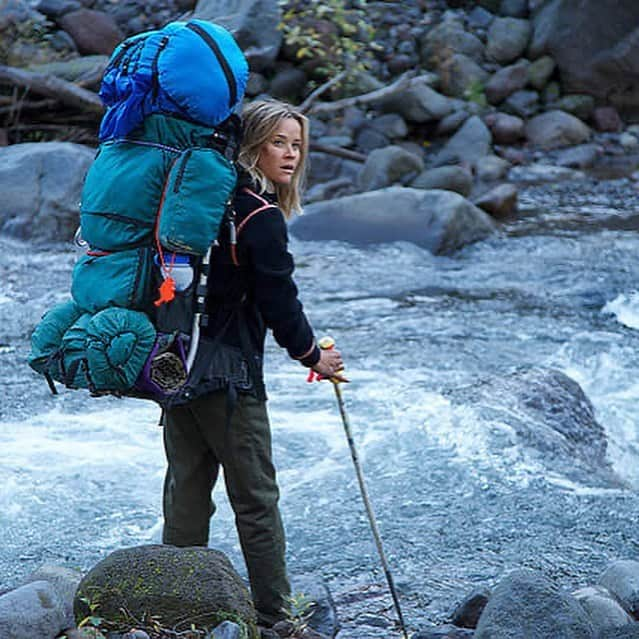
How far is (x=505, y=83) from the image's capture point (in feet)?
56.6

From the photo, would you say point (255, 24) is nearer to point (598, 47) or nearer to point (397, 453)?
point (598, 47)

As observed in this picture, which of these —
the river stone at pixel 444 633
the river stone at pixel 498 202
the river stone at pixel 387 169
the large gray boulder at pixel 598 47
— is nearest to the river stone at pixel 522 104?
the large gray boulder at pixel 598 47

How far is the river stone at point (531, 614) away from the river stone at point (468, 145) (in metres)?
12.2

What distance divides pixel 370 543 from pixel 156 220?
2173 mm

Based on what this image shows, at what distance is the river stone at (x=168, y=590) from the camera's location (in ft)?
10.0

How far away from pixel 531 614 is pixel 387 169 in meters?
10.3

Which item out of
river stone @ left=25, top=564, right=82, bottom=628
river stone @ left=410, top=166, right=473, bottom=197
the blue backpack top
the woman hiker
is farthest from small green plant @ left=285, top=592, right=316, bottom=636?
river stone @ left=410, top=166, right=473, bottom=197

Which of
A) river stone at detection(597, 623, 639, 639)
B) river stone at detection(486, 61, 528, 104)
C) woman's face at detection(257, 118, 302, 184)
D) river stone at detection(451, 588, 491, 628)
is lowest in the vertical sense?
river stone at detection(486, 61, 528, 104)

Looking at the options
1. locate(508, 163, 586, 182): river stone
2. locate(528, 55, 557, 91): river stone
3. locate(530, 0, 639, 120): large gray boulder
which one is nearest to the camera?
locate(508, 163, 586, 182): river stone

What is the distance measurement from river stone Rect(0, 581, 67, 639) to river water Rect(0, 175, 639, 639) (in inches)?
44.2

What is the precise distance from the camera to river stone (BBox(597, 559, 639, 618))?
12.9 ft

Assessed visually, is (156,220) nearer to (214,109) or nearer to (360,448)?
(214,109)

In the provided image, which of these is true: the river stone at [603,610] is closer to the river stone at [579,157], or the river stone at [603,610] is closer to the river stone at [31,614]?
the river stone at [31,614]

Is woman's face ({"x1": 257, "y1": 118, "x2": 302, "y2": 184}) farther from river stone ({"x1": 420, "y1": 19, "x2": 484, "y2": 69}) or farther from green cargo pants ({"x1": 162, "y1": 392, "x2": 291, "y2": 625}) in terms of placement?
river stone ({"x1": 420, "y1": 19, "x2": 484, "y2": 69})
